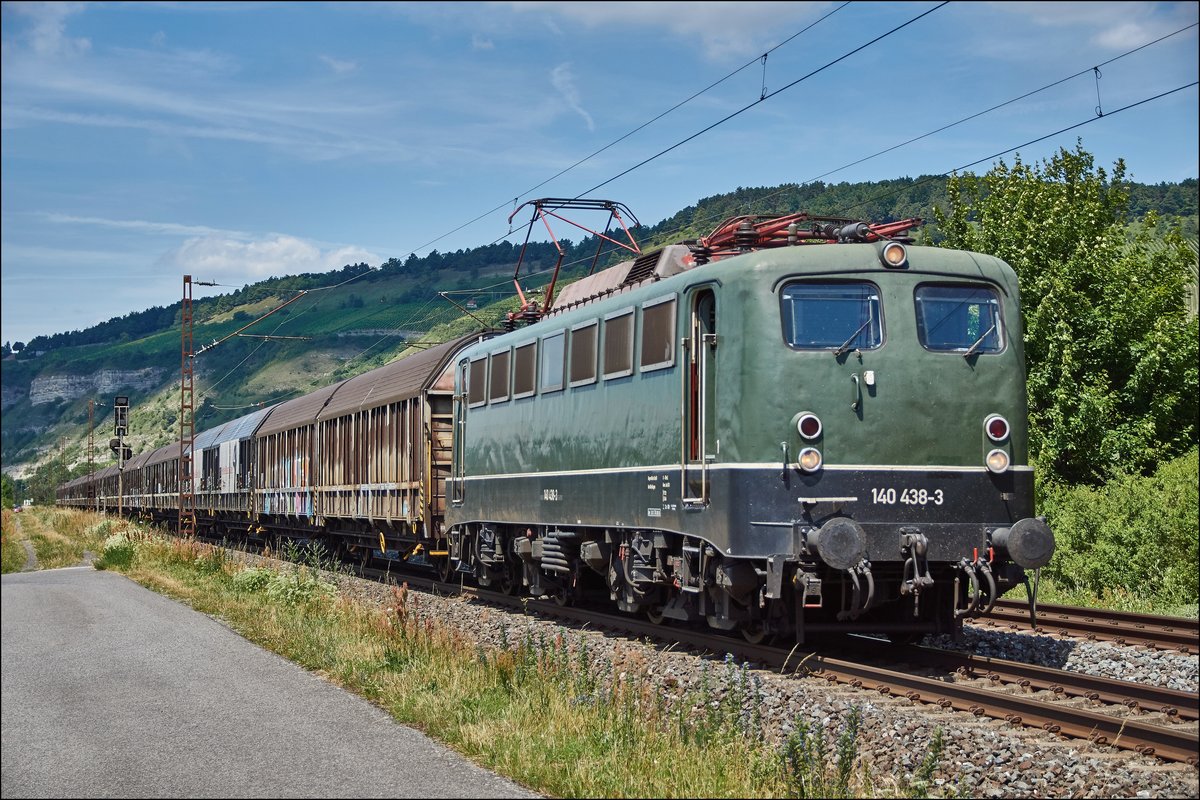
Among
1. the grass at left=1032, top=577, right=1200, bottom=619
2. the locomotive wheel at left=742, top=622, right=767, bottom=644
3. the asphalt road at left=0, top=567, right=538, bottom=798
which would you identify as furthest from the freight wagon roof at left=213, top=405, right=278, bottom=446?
the locomotive wheel at left=742, top=622, right=767, bottom=644

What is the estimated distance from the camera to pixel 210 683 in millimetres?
11094

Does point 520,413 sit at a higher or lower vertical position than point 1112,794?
higher

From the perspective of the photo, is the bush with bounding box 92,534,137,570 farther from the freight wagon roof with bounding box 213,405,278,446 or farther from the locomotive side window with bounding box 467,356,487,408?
the freight wagon roof with bounding box 213,405,278,446

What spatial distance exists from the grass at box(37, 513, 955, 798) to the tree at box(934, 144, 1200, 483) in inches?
627

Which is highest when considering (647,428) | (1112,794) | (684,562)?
(647,428)

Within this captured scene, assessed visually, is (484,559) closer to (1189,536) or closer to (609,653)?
(609,653)

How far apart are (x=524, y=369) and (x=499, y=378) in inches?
41.8

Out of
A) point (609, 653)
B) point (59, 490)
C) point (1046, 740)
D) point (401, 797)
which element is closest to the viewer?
point (401, 797)

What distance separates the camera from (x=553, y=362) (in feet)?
54.5

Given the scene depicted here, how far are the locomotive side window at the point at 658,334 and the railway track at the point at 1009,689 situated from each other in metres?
3.01

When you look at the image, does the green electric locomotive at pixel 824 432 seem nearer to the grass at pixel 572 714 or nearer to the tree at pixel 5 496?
the grass at pixel 572 714

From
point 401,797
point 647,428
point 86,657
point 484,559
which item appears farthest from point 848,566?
point 484,559

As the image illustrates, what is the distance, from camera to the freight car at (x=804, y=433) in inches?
464

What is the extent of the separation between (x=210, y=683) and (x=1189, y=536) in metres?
14.1
